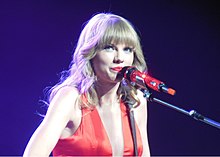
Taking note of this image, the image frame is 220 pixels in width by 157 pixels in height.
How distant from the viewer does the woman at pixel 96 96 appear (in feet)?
6.07

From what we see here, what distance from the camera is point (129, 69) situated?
1.65m

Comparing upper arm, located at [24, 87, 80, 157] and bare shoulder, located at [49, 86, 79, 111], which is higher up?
bare shoulder, located at [49, 86, 79, 111]

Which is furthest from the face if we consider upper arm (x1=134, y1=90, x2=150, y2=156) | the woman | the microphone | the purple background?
the purple background

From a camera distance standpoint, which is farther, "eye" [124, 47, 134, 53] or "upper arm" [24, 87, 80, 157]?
"eye" [124, 47, 134, 53]

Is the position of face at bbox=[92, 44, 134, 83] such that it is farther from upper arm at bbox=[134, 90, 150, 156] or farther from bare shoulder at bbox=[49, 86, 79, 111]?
upper arm at bbox=[134, 90, 150, 156]

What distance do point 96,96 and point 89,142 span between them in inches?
9.3

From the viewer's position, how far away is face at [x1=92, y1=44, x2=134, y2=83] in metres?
1.84

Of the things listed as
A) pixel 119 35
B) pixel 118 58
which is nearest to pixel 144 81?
pixel 118 58

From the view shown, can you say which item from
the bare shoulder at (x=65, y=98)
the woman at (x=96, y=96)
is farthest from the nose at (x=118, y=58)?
the bare shoulder at (x=65, y=98)

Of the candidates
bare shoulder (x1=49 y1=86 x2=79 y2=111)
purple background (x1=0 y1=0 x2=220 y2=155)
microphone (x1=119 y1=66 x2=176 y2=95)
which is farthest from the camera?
purple background (x1=0 y1=0 x2=220 y2=155)

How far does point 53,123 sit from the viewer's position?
5.67 ft

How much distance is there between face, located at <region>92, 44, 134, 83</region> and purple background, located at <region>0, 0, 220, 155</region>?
2.64ft

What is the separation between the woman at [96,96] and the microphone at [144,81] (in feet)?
0.61

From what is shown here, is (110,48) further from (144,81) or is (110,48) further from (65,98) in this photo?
(144,81)
